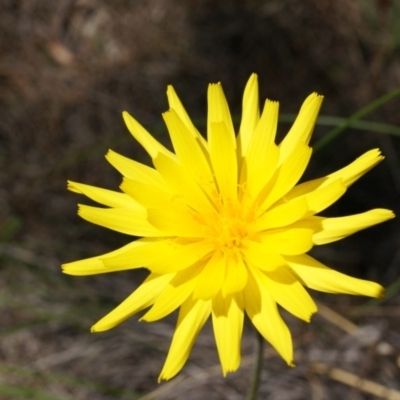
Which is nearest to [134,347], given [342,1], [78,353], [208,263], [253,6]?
[78,353]

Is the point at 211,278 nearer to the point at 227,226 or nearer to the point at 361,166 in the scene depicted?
the point at 227,226

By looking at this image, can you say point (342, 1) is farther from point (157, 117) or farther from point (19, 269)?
point (19, 269)

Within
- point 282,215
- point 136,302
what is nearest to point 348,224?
point 282,215

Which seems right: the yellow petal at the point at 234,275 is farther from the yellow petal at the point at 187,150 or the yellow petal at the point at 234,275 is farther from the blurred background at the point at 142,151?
the blurred background at the point at 142,151

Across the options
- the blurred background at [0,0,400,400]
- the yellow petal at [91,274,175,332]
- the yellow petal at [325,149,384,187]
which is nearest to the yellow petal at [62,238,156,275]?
the yellow petal at [91,274,175,332]

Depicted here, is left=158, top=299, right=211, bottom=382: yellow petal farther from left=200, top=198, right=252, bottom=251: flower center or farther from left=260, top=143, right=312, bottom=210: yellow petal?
left=260, top=143, right=312, bottom=210: yellow petal

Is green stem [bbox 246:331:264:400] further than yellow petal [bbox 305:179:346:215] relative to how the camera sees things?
Yes
